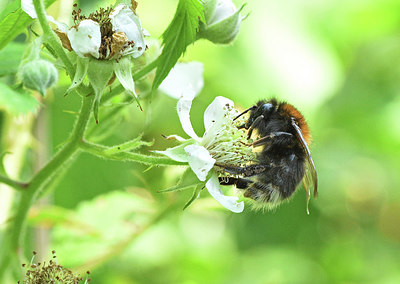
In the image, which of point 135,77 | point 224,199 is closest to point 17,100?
point 135,77

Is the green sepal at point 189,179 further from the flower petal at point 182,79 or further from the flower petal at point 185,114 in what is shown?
the flower petal at point 182,79

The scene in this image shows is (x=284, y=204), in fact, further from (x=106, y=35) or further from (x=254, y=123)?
(x=106, y=35)

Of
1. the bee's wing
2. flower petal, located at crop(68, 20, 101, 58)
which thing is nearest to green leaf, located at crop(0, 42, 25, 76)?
flower petal, located at crop(68, 20, 101, 58)

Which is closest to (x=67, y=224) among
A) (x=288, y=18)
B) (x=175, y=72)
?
(x=175, y=72)

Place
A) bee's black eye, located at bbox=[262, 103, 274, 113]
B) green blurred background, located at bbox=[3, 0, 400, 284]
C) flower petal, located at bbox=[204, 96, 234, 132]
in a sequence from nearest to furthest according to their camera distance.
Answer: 1. flower petal, located at bbox=[204, 96, 234, 132]
2. bee's black eye, located at bbox=[262, 103, 274, 113]
3. green blurred background, located at bbox=[3, 0, 400, 284]

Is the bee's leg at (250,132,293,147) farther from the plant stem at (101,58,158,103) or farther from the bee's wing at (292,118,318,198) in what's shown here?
the plant stem at (101,58,158,103)

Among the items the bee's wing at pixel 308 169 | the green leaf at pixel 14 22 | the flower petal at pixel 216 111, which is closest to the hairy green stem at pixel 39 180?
the green leaf at pixel 14 22
